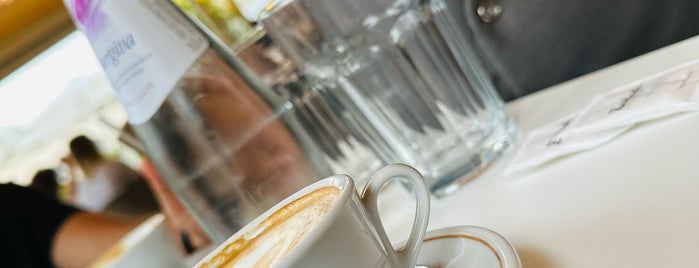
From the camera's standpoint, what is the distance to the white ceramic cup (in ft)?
0.81

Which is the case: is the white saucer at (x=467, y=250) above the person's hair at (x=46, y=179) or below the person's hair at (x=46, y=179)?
below

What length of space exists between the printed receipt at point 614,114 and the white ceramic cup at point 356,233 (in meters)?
0.13

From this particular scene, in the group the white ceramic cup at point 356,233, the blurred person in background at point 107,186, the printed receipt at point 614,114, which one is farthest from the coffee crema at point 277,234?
the blurred person in background at point 107,186

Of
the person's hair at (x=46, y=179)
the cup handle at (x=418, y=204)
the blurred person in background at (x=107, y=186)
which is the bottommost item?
the blurred person in background at (x=107, y=186)

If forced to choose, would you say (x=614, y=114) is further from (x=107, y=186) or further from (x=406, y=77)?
(x=107, y=186)

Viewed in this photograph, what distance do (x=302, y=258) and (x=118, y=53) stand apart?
313 millimetres

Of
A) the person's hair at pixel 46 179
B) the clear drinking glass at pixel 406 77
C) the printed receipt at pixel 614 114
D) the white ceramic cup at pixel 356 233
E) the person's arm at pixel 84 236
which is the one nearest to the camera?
the white ceramic cup at pixel 356 233

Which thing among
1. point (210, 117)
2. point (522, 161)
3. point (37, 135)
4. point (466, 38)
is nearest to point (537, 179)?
point (522, 161)

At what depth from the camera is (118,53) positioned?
0.50 metres

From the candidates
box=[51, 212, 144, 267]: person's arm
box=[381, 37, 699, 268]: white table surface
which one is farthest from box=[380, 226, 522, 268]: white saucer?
box=[51, 212, 144, 267]: person's arm

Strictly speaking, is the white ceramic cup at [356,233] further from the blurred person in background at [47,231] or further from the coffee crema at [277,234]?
the blurred person in background at [47,231]

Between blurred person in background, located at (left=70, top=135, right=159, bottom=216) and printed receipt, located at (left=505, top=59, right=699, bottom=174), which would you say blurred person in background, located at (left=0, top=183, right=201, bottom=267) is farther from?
printed receipt, located at (left=505, top=59, right=699, bottom=174)

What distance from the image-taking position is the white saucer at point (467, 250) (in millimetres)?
274

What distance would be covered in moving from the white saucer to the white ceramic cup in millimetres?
28
